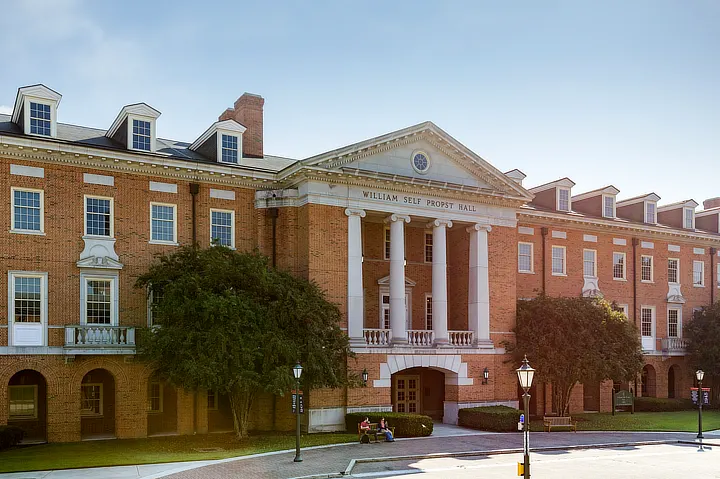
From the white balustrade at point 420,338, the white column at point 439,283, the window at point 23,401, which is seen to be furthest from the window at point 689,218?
the window at point 23,401

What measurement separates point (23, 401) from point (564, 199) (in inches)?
1290

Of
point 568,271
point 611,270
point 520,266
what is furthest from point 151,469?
point 611,270

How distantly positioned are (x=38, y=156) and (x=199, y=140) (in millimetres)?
8569

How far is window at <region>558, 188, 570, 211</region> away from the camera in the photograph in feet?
152

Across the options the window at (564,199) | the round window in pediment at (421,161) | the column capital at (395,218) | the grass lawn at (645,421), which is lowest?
the grass lawn at (645,421)

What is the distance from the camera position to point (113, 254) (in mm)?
31391

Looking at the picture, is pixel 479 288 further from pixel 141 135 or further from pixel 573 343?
pixel 141 135

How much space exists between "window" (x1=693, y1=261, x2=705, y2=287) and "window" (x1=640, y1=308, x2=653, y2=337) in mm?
5166

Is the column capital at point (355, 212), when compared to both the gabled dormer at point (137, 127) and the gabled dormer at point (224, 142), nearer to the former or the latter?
the gabled dormer at point (224, 142)

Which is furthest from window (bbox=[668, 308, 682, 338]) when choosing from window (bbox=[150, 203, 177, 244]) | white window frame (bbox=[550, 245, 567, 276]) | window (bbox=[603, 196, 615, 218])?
window (bbox=[150, 203, 177, 244])

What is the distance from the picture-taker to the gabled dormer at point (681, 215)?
2035 inches

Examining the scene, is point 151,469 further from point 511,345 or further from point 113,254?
point 511,345

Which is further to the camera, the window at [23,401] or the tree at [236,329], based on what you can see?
the window at [23,401]

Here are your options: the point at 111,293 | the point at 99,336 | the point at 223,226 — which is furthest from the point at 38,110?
the point at 99,336
